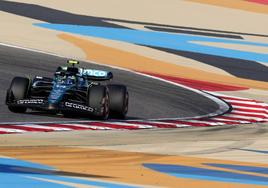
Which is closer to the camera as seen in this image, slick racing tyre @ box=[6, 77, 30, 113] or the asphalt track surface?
slick racing tyre @ box=[6, 77, 30, 113]

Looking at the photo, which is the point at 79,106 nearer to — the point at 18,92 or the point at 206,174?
the point at 18,92

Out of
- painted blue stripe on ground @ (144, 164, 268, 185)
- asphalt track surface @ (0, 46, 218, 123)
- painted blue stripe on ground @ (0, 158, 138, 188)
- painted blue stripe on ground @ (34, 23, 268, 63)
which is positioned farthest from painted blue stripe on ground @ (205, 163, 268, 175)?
painted blue stripe on ground @ (34, 23, 268, 63)

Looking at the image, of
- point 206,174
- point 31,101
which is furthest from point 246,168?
point 31,101

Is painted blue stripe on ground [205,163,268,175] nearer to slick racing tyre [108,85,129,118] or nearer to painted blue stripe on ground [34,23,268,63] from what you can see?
slick racing tyre [108,85,129,118]

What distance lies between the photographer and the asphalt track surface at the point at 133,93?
18016mm

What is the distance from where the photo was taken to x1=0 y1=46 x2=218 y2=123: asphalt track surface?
1802 centimetres

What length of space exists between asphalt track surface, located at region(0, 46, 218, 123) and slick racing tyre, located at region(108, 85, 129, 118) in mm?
394

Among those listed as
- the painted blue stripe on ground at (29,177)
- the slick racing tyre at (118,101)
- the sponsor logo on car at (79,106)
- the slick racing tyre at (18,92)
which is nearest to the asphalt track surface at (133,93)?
the slick racing tyre at (18,92)

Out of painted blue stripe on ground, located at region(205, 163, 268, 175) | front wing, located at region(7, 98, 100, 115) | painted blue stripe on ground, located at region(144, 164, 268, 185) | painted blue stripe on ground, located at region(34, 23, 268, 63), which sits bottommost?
painted blue stripe on ground, located at region(144, 164, 268, 185)

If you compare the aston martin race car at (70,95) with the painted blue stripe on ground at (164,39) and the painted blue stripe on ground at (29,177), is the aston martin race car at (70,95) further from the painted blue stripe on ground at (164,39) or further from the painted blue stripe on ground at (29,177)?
the painted blue stripe on ground at (164,39)

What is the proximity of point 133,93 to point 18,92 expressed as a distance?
478cm

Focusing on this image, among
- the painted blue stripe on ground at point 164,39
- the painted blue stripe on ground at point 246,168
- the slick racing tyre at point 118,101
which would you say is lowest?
the painted blue stripe on ground at point 246,168

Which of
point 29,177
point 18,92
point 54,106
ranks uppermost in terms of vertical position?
point 18,92

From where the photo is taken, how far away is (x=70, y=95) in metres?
17.5
